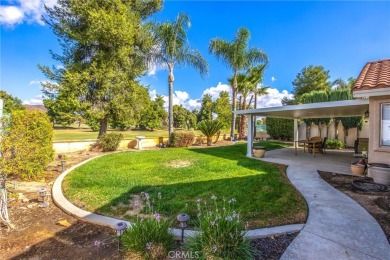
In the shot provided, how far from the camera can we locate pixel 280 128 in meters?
20.3

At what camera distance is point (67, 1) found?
13531mm

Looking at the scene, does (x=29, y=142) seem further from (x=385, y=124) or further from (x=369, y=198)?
(x=385, y=124)

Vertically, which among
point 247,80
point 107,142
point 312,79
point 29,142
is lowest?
point 107,142

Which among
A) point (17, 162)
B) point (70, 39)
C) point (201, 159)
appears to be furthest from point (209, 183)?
point (70, 39)

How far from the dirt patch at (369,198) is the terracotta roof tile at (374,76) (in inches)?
108

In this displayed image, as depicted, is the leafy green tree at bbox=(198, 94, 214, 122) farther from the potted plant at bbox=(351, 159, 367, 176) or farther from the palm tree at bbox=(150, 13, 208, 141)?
the potted plant at bbox=(351, 159, 367, 176)

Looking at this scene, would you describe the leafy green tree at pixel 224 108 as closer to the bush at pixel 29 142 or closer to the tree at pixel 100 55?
the tree at pixel 100 55

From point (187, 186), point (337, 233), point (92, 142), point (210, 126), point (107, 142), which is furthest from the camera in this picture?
point (210, 126)

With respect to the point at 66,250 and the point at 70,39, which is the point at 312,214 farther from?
the point at 70,39

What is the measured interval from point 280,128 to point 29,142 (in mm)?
19008

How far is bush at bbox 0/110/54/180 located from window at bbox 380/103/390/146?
9.62 meters

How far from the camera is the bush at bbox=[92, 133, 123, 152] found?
500 inches

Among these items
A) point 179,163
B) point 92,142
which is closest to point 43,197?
point 179,163

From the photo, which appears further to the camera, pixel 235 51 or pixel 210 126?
pixel 235 51
